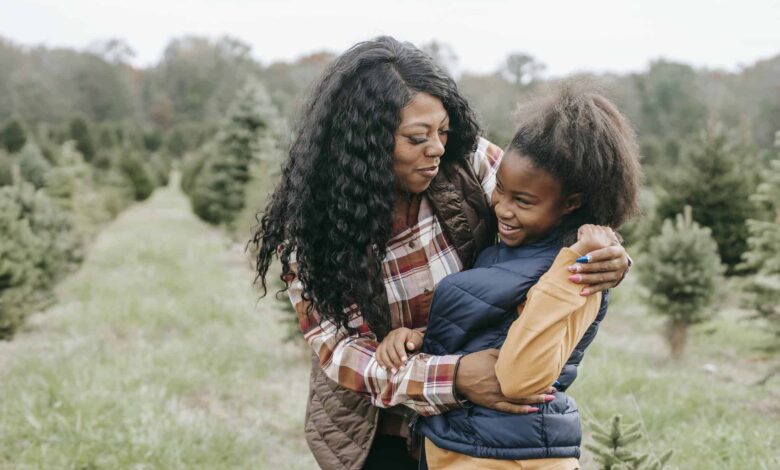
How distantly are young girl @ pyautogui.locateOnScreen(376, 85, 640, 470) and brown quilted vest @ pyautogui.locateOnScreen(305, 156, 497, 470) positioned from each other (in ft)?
0.69

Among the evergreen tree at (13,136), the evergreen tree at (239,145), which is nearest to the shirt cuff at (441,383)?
the evergreen tree at (239,145)

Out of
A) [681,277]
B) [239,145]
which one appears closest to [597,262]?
[681,277]

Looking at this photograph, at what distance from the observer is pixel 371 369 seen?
2072 millimetres

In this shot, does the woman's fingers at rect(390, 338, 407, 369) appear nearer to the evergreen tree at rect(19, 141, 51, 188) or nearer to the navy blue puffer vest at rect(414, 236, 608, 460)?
the navy blue puffer vest at rect(414, 236, 608, 460)

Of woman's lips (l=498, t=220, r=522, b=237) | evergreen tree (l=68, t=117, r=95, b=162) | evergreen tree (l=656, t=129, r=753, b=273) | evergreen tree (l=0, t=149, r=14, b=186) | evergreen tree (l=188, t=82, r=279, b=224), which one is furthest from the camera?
evergreen tree (l=68, t=117, r=95, b=162)

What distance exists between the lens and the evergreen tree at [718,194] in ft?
34.4

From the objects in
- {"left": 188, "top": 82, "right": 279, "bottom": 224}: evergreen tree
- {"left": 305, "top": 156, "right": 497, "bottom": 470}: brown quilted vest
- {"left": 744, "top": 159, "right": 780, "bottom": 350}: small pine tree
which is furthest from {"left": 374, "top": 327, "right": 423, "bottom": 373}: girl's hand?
{"left": 188, "top": 82, "right": 279, "bottom": 224}: evergreen tree

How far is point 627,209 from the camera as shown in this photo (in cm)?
196

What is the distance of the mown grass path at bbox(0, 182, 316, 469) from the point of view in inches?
170

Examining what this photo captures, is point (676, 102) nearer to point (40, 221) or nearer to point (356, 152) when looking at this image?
point (40, 221)

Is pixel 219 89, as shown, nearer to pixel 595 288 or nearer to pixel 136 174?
pixel 136 174

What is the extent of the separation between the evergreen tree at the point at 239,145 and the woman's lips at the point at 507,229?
12.6 meters

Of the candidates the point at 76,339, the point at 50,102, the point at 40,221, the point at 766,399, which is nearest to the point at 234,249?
the point at 40,221

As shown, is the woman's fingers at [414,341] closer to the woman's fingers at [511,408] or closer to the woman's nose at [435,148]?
the woman's fingers at [511,408]
